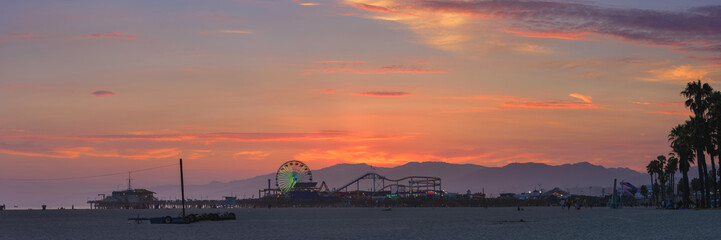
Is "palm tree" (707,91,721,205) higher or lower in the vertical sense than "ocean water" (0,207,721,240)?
higher

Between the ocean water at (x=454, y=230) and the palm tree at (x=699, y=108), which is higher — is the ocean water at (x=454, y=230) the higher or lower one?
the lower one

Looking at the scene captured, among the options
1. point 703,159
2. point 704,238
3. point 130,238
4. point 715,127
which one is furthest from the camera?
point 703,159

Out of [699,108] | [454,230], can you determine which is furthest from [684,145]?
[454,230]

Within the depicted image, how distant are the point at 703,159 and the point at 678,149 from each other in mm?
13369

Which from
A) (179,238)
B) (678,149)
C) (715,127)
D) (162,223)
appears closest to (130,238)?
(179,238)

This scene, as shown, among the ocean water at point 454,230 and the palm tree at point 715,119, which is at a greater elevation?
the palm tree at point 715,119

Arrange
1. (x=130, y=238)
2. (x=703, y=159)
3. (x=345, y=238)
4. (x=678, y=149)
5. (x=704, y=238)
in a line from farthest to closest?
(x=678, y=149)
(x=703, y=159)
(x=130, y=238)
(x=345, y=238)
(x=704, y=238)

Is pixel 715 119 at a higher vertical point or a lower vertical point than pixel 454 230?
higher

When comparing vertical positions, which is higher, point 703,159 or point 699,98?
point 699,98

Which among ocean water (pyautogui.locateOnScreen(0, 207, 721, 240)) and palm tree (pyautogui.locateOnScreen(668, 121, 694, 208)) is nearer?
ocean water (pyautogui.locateOnScreen(0, 207, 721, 240))

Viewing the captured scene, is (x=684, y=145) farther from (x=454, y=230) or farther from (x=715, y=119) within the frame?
(x=454, y=230)

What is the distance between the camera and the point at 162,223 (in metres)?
120

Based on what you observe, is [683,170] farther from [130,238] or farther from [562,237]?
[130,238]

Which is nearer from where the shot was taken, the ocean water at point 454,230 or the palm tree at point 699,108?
the ocean water at point 454,230
